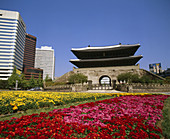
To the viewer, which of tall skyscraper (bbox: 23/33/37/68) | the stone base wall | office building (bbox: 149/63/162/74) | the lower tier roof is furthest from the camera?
tall skyscraper (bbox: 23/33/37/68)

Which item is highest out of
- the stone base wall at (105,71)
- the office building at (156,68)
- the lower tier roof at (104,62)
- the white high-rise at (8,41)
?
the white high-rise at (8,41)

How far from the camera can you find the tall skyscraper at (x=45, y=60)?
492 ft

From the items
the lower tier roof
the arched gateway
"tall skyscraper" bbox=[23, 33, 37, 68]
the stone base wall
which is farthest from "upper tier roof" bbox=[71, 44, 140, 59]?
"tall skyscraper" bbox=[23, 33, 37, 68]

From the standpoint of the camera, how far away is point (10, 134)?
255 centimetres

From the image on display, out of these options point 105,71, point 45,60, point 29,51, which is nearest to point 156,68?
point 105,71

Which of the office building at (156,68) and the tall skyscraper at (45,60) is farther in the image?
the tall skyscraper at (45,60)

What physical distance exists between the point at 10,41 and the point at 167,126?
268 feet

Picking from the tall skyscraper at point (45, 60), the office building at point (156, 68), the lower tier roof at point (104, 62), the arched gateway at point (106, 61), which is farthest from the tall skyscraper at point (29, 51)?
the office building at point (156, 68)

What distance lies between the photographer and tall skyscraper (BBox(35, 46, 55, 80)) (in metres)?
150

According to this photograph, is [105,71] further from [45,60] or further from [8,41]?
[45,60]

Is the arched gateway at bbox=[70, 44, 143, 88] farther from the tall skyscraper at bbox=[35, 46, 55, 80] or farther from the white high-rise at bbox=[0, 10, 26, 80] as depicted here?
the tall skyscraper at bbox=[35, 46, 55, 80]

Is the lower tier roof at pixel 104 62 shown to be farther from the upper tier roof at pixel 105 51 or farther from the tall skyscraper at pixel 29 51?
the tall skyscraper at pixel 29 51

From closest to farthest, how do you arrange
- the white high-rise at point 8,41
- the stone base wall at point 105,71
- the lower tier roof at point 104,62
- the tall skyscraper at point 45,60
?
1. the stone base wall at point 105,71
2. the lower tier roof at point 104,62
3. the white high-rise at point 8,41
4. the tall skyscraper at point 45,60

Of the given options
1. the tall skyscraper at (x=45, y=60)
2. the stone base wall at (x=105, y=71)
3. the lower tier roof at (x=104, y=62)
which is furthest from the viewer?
the tall skyscraper at (x=45, y=60)
